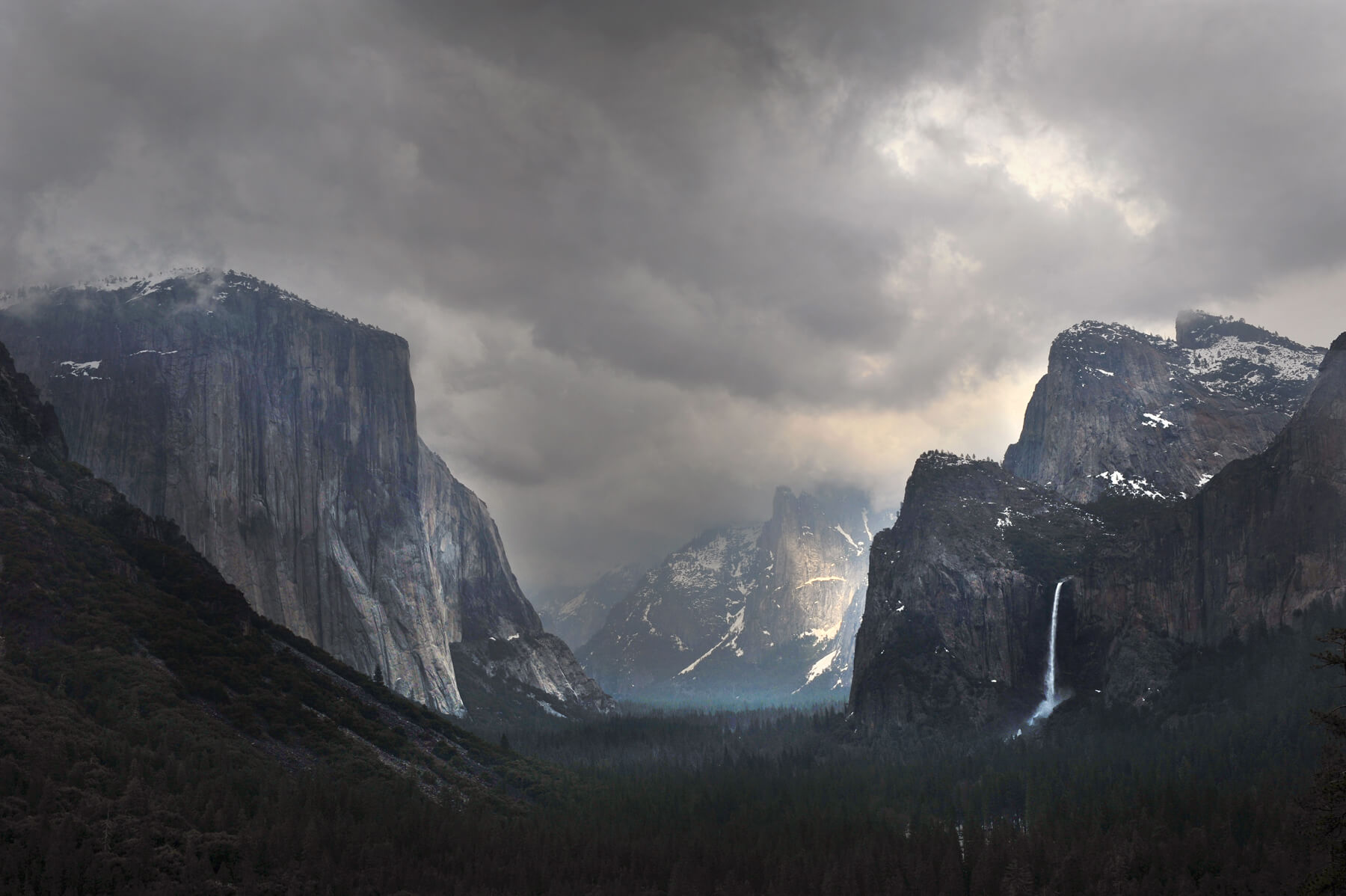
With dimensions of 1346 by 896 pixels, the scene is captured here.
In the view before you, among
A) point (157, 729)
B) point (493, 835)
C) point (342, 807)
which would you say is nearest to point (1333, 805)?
point (493, 835)

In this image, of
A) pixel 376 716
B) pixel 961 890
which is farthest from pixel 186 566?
pixel 961 890

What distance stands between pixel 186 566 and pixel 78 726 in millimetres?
68206

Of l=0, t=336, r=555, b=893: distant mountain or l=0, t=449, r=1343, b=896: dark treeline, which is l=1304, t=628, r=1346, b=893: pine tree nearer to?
l=0, t=449, r=1343, b=896: dark treeline

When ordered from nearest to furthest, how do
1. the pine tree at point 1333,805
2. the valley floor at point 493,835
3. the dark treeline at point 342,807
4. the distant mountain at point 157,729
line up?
the pine tree at point 1333,805 < the distant mountain at point 157,729 < the valley floor at point 493,835 < the dark treeline at point 342,807

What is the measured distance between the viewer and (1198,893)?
12500 centimetres

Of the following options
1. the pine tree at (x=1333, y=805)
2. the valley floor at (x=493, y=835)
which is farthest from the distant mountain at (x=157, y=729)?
the pine tree at (x=1333, y=805)

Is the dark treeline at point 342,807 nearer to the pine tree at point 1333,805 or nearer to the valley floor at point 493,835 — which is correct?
the valley floor at point 493,835

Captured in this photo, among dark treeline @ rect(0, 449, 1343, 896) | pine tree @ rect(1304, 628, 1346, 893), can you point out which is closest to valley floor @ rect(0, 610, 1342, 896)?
dark treeline @ rect(0, 449, 1343, 896)

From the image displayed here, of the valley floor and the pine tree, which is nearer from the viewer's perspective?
the pine tree

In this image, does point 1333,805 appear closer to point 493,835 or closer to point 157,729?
point 493,835

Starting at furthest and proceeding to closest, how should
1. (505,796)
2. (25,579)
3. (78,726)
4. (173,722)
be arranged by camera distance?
1. (505,796)
2. (25,579)
3. (173,722)
4. (78,726)

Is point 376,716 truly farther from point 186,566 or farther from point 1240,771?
point 1240,771

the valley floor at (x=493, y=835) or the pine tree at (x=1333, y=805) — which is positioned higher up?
the pine tree at (x=1333, y=805)

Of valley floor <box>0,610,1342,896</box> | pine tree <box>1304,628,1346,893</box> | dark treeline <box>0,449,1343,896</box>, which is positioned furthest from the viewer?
dark treeline <box>0,449,1343,896</box>
